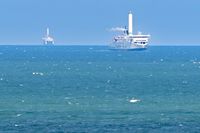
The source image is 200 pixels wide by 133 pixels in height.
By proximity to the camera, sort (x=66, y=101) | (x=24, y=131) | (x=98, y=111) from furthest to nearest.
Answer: (x=66, y=101) < (x=98, y=111) < (x=24, y=131)

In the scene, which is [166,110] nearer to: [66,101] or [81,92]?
[66,101]

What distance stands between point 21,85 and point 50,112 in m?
38.9

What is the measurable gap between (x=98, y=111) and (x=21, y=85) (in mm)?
38627

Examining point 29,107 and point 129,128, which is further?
point 29,107

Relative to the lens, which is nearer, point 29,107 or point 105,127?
point 105,127

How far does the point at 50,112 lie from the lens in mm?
75312

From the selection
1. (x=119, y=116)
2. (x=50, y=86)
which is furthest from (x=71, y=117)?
(x=50, y=86)

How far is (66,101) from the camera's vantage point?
87.0 metres

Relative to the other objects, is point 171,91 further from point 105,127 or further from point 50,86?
point 105,127

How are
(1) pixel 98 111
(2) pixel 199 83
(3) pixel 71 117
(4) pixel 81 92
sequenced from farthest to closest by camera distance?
(2) pixel 199 83, (4) pixel 81 92, (1) pixel 98 111, (3) pixel 71 117

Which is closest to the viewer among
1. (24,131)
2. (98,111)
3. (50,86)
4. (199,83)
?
(24,131)

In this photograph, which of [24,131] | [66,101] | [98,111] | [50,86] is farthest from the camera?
[50,86]

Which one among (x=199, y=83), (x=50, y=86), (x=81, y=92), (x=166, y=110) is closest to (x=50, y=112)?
(x=166, y=110)

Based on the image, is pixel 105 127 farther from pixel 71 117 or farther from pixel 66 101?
pixel 66 101
